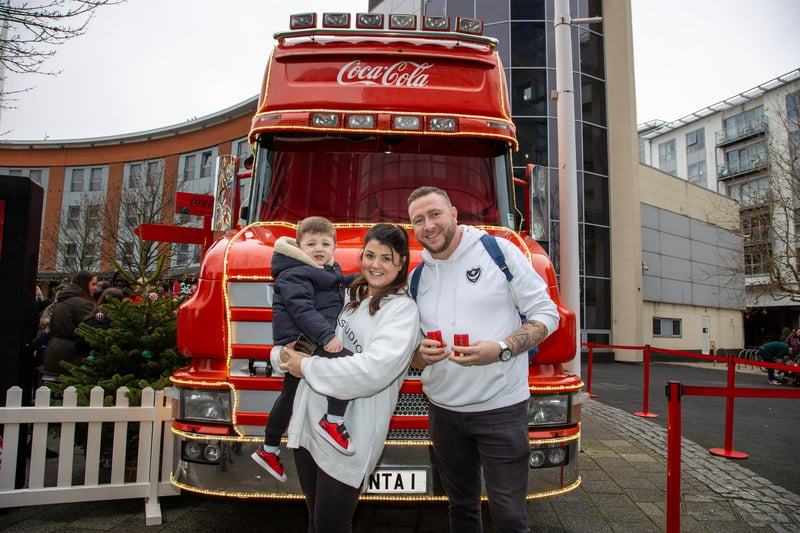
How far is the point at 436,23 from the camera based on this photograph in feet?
15.2

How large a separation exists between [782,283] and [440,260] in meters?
21.6

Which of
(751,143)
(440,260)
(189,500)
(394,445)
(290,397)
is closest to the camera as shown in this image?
(440,260)

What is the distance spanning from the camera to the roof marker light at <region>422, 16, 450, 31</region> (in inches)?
181

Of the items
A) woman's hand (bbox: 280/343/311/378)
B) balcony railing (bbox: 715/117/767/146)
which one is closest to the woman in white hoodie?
woman's hand (bbox: 280/343/311/378)

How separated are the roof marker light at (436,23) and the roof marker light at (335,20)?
2.21 feet

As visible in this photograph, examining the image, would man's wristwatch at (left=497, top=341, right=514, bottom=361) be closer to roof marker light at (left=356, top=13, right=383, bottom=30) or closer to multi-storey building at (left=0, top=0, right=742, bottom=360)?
roof marker light at (left=356, top=13, right=383, bottom=30)

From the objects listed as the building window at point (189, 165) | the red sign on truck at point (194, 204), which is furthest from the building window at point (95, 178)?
the red sign on truck at point (194, 204)

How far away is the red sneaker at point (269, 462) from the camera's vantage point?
9.37 feet

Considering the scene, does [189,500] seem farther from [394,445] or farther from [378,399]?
[378,399]

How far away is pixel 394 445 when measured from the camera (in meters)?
3.07

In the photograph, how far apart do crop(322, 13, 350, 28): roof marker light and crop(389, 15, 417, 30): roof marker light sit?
38 cm

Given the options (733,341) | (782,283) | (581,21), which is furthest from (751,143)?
(581,21)

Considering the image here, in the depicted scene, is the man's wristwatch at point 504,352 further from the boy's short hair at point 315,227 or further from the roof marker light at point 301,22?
the roof marker light at point 301,22

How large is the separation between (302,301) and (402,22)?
10.2 feet
